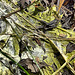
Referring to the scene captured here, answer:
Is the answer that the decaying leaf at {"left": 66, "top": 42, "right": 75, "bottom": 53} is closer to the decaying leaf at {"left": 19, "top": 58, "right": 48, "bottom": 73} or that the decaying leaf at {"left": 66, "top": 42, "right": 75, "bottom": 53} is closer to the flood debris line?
the flood debris line

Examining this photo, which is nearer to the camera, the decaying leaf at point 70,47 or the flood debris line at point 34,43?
the flood debris line at point 34,43

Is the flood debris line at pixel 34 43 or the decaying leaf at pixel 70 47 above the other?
the flood debris line at pixel 34 43

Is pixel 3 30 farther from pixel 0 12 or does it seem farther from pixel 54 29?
pixel 54 29

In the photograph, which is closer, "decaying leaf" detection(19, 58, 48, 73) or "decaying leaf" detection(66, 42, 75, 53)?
"decaying leaf" detection(19, 58, 48, 73)

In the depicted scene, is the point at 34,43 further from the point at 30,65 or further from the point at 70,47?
the point at 70,47

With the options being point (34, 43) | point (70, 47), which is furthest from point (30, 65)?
point (70, 47)

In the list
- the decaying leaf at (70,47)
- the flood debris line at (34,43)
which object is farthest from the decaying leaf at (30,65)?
the decaying leaf at (70,47)

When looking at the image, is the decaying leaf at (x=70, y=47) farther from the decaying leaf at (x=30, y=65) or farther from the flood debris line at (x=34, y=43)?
the decaying leaf at (x=30, y=65)

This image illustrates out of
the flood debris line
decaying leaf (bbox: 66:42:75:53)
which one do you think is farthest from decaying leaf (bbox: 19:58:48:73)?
decaying leaf (bbox: 66:42:75:53)
